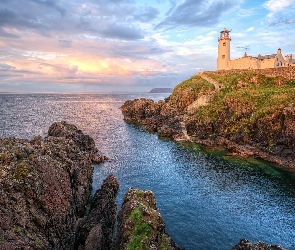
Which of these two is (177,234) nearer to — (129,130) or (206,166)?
(206,166)

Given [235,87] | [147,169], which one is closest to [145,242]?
[147,169]

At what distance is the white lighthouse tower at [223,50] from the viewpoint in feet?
357

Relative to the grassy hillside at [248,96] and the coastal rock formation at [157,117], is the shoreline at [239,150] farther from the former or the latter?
the grassy hillside at [248,96]

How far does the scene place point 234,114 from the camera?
251 feet

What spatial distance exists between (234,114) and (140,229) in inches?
2458

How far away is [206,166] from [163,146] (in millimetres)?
20529

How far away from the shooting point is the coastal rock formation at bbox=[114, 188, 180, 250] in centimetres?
2117

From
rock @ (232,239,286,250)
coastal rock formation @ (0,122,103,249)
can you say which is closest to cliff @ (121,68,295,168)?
rock @ (232,239,286,250)

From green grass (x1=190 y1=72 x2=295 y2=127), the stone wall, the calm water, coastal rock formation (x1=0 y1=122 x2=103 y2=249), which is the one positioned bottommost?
the calm water

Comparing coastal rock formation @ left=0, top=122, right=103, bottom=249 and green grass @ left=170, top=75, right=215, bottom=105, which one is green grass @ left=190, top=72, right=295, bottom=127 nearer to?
green grass @ left=170, top=75, right=215, bottom=105

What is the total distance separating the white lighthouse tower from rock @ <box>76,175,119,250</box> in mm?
95331

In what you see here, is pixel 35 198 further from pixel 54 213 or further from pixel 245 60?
pixel 245 60

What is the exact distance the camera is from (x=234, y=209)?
36.1 metres

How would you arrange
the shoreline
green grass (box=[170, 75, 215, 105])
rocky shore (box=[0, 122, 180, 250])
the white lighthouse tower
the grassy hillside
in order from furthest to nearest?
the white lighthouse tower < green grass (box=[170, 75, 215, 105]) < the grassy hillside < the shoreline < rocky shore (box=[0, 122, 180, 250])
